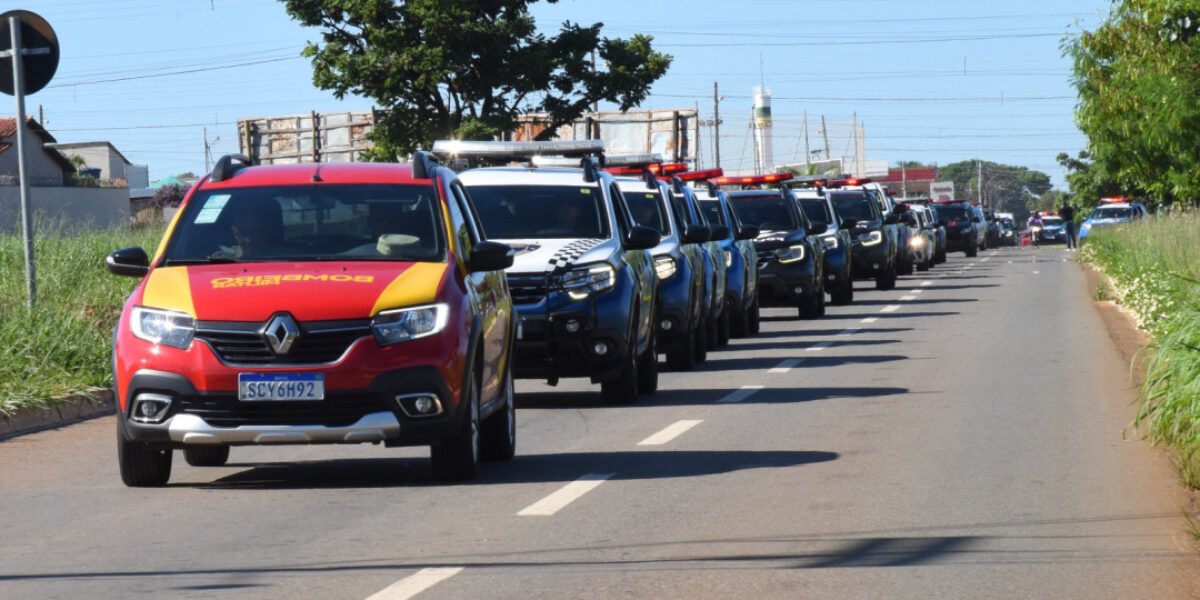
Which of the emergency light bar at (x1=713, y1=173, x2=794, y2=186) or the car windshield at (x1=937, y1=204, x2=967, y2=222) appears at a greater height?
the emergency light bar at (x1=713, y1=173, x2=794, y2=186)

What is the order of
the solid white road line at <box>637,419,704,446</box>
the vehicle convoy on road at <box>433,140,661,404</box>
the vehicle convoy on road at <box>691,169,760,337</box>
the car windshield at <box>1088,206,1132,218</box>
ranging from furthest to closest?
the car windshield at <box>1088,206,1132,218</box>, the vehicle convoy on road at <box>691,169,760,337</box>, the vehicle convoy on road at <box>433,140,661,404</box>, the solid white road line at <box>637,419,704,446</box>

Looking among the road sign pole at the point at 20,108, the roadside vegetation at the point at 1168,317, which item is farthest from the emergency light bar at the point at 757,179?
the road sign pole at the point at 20,108

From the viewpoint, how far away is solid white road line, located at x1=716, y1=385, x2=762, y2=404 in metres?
15.2

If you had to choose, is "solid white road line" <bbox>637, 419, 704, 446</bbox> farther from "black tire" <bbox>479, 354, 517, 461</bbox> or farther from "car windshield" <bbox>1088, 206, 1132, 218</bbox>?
"car windshield" <bbox>1088, 206, 1132, 218</bbox>

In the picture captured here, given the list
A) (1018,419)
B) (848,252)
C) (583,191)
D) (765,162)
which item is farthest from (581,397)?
(765,162)

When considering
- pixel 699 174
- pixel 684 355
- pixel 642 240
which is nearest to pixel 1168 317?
pixel 642 240

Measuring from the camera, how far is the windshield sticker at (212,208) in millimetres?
10766

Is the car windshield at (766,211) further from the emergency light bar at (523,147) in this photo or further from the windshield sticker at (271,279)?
the windshield sticker at (271,279)

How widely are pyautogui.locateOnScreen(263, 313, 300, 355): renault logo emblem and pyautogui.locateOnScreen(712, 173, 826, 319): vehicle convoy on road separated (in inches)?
679

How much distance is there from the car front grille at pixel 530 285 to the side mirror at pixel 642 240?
869 millimetres

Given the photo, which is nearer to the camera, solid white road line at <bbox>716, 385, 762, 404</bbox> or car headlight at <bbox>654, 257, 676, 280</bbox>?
solid white road line at <bbox>716, 385, 762, 404</bbox>

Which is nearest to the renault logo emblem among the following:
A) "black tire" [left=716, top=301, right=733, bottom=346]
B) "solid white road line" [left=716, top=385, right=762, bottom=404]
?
"solid white road line" [left=716, top=385, right=762, bottom=404]

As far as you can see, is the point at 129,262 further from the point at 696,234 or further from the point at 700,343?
the point at 700,343

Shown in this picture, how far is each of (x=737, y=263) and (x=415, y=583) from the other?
625 inches
